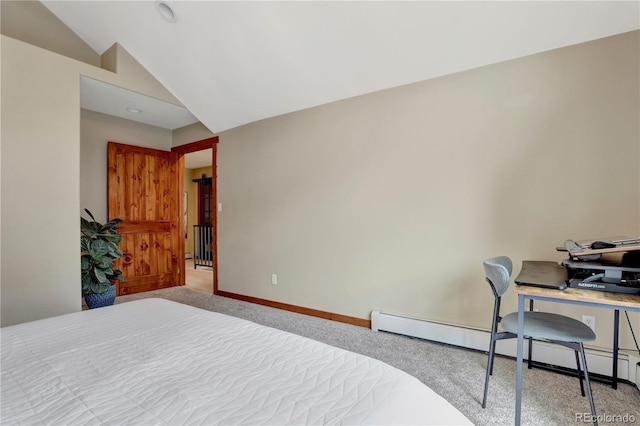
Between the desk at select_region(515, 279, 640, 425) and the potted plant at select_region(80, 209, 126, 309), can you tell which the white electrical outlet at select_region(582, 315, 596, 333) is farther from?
the potted plant at select_region(80, 209, 126, 309)

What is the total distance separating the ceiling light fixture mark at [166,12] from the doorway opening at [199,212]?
171 centimetres

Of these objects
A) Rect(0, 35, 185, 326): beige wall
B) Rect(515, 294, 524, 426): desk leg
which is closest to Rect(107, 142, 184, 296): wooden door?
Rect(0, 35, 185, 326): beige wall

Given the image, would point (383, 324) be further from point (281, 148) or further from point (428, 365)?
point (281, 148)

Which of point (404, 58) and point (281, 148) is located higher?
point (404, 58)

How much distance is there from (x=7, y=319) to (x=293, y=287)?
8.30ft

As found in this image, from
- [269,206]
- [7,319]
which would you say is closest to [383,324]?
[269,206]

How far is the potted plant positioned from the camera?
326cm

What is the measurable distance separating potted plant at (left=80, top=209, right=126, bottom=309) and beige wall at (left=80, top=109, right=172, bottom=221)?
826mm

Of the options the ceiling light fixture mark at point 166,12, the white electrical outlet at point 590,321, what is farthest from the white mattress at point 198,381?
the ceiling light fixture mark at point 166,12

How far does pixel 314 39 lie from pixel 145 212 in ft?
11.5

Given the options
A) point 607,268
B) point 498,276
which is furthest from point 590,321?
point 498,276

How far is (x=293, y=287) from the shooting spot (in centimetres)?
354

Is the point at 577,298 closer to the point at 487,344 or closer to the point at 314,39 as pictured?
the point at 487,344

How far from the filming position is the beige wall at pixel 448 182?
2.09 meters
